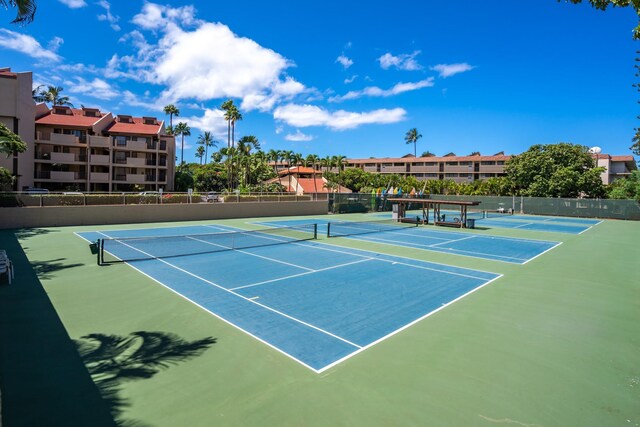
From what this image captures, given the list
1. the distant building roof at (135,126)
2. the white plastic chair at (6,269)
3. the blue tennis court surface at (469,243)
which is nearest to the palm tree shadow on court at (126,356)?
the white plastic chair at (6,269)

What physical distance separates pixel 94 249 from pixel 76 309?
23.5 ft

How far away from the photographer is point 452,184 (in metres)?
77.8

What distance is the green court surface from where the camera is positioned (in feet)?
17.4

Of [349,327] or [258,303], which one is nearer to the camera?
[349,327]

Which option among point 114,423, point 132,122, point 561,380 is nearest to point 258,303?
point 114,423

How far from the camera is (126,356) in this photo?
6980 millimetres

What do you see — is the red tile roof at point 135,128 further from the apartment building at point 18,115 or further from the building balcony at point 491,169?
the building balcony at point 491,169

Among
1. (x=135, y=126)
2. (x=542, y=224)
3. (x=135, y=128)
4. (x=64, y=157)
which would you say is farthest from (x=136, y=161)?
(x=542, y=224)

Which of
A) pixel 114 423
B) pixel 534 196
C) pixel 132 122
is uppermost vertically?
pixel 132 122

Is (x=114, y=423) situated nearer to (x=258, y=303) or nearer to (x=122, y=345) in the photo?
(x=122, y=345)

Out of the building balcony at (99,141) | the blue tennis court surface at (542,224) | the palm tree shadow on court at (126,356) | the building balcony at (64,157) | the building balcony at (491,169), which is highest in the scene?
the building balcony at (491,169)

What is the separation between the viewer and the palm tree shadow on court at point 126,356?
19.3 feet

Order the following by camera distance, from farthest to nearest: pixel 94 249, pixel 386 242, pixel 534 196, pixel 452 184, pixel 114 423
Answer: pixel 452 184 < pixel 534 196 < pixel 386 242 < pixel 94 249 < pixel 114 423

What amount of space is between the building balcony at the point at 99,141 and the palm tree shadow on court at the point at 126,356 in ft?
169
